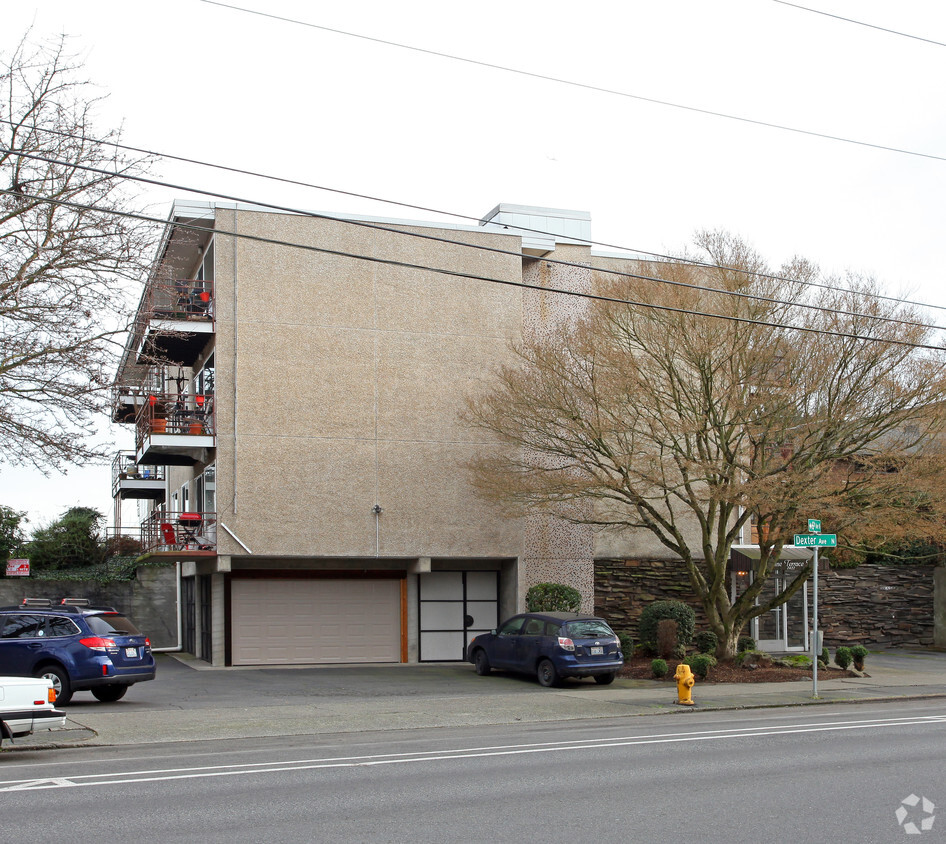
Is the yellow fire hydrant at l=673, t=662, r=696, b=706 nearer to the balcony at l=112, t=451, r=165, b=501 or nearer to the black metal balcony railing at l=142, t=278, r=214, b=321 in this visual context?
the black metal balcony railing at l=142, t=278, r=214, b=321

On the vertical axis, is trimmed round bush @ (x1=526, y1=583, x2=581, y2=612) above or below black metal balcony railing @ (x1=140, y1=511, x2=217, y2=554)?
below

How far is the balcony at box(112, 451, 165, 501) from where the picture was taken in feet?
117

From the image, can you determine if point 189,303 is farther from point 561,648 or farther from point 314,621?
point 561,648

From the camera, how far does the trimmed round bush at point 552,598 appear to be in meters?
26.8

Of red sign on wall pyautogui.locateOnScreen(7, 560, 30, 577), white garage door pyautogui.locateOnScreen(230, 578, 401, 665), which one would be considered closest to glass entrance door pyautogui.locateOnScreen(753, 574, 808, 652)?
white garage door pyautogui.locateOnScreen(230, 578, 401, 665)

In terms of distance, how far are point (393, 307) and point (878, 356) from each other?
1212 cm

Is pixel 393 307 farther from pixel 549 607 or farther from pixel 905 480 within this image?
pixel 905 480

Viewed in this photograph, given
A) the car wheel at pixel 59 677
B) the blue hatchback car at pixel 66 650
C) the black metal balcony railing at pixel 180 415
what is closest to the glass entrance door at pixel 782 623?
the black metal balcony railing at pixel 180 415

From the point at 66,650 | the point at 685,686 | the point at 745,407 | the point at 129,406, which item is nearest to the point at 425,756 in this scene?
the point at 685,686

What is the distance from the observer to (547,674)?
70.0ft

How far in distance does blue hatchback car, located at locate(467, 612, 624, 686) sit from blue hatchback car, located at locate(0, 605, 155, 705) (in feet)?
26.4

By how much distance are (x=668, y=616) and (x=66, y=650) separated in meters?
14.3

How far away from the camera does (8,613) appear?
57.7 feet

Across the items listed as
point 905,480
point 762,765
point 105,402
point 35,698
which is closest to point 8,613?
point 105,402
